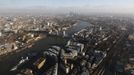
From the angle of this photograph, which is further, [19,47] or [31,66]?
[19,47]

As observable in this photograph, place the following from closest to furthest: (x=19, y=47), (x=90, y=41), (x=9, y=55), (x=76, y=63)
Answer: (x=76, y=63), (x=9, y=55), (x=19, y=47), (x=90, y=41)

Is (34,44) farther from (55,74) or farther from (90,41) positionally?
(55,74)

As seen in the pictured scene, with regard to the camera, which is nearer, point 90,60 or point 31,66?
point 31,66

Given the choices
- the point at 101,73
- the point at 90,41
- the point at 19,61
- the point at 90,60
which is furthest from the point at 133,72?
the point at 90,41

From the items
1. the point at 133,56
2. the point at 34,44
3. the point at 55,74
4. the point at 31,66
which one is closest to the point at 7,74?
the point at 31,66

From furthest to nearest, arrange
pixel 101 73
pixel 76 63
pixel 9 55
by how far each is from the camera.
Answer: pixel 9 55 < pixel 76 63 < pixel 101 73

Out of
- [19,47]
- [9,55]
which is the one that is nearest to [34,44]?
[19,47]

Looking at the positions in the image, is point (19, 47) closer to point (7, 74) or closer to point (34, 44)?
point (34, 44)

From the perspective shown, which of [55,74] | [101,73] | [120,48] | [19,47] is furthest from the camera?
[120,48]

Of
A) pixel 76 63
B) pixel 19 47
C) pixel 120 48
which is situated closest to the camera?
pixel 76 63
